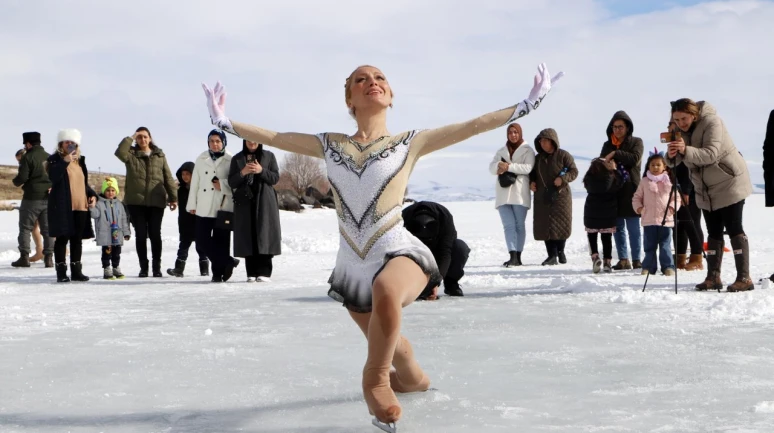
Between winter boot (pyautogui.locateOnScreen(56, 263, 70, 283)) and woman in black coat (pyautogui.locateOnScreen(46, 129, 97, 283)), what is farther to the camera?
winter boot (pyautogui.locateOnScreen(56, 263, 70, 283))

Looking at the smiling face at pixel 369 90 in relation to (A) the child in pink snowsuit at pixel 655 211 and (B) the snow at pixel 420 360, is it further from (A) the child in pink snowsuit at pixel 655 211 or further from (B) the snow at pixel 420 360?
(A) the child in pink snowsuit at pixel 655 211

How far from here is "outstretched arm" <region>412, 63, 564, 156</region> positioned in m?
3.54

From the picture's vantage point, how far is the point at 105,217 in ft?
34.5

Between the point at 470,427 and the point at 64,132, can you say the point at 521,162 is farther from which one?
the point at 470,427

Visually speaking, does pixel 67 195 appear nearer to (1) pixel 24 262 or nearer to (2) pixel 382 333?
(1) pixel 24 262

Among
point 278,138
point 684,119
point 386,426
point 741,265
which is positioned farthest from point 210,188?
point 386,426

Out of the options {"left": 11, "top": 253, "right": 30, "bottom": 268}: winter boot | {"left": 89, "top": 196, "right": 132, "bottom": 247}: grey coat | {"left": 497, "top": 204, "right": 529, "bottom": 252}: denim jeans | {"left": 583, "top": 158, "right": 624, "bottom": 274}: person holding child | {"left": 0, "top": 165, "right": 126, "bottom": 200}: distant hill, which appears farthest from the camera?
{"left": 0, "top": 165, "right": 126, "bottom": 200}: distant hill

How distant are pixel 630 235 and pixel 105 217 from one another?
647cm

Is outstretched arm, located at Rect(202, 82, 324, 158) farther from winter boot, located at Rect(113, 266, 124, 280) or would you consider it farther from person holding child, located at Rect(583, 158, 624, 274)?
winter boot, located at Rect(113, 266, 124, 280)

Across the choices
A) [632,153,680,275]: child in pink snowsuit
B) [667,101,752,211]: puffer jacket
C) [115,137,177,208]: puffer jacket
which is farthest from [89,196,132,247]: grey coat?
[667,101,752,211]: puffer jacket

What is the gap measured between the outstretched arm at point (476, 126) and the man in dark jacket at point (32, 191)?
9.75 m

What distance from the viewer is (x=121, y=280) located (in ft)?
33.6

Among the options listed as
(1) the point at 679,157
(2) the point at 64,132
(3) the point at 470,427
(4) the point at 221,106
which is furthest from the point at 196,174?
(3) the point at 470,427

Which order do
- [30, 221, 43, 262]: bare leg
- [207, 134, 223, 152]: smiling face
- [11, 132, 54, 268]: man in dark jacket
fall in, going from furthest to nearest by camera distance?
[30, 221, 43, 262]: bare leg, [11, 132, 54, 268]: man in dark jacket, [207, 134, 223, 152]: smiling face
